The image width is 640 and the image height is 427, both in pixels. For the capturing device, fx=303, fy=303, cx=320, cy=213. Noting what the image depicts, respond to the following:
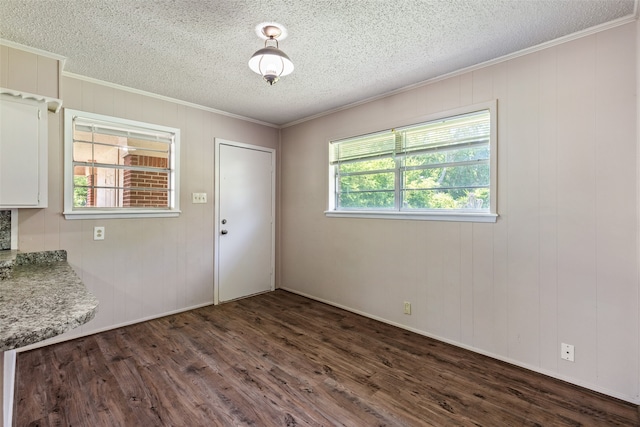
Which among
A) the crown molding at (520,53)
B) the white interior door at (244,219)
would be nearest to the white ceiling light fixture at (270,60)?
the crown molding at (520,53)

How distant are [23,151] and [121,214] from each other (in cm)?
94

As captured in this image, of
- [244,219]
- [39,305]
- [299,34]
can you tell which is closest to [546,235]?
[299,34]

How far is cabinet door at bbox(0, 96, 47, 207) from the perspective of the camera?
7.33ft

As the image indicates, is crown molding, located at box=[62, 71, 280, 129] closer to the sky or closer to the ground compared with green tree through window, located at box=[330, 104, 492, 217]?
closer to the sky

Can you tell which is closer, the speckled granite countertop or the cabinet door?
the speckled granite countertop

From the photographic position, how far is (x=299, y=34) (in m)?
2.12

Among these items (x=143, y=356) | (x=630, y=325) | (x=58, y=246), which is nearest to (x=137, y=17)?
(x=58, y=246)

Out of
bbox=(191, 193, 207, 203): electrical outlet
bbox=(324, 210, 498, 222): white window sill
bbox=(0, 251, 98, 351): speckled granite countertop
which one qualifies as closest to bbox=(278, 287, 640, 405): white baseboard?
bbox=(324, 210, 498, 222): white window sill

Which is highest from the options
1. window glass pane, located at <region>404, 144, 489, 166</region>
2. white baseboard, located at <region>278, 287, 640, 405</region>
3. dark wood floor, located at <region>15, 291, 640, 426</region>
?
window glass pane, located at <region>404, 144, 489, 166</region>

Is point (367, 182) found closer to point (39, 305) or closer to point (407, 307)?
point (407, 307)

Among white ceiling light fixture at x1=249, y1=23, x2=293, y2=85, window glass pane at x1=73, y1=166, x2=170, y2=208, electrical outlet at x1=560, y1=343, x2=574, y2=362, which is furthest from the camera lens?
window glass pane at x1=73, y1=166, x2=170, y2=208

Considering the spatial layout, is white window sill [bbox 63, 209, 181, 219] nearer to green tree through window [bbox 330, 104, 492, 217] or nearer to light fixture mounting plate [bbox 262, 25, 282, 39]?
green tree through window [bbox 330, 104, 492, 217]

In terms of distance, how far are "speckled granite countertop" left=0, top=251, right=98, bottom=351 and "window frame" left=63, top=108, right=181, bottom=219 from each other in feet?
2.79

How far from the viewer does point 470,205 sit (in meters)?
2.68
